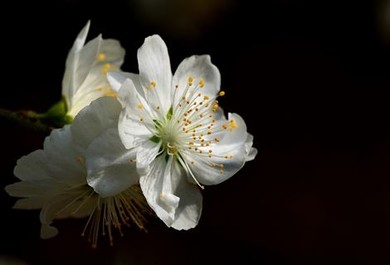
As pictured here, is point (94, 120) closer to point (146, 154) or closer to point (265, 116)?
point (146, 154)

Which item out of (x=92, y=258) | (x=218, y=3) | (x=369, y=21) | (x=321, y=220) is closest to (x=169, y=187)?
(x=92, y=258)

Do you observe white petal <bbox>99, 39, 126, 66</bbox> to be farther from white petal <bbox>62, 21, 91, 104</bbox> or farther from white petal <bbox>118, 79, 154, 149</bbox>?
white petal <bbox>118, 79, 154, 149</bbox>

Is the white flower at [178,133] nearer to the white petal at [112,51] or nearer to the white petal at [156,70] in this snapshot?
the white petal at [156,70]

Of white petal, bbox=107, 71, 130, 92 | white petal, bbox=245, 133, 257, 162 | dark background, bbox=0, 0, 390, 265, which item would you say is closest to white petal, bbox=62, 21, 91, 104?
white petal, bbox=107, 71, 130, 92

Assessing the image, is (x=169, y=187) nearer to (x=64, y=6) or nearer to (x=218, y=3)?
(x=64, y=6)

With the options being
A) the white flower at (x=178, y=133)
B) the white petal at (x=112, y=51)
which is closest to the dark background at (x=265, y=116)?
the white petal at (x=112, y=51)

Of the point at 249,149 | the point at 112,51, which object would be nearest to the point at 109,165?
the point at 249,149

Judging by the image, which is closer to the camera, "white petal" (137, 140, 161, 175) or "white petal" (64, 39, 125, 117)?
"white petal" (137, 140, 161, 175)
